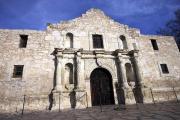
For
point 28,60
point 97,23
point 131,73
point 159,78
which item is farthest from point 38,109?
point 159,78

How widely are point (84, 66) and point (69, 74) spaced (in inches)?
48.6

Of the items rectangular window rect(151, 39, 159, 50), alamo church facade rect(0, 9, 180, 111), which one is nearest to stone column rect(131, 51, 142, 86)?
alamo church facade rect(0, 9, 180, 111)

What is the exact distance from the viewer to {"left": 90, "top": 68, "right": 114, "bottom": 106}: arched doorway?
10.1 metres

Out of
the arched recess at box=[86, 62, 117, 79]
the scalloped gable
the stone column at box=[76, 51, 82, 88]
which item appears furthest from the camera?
the scalloped gable

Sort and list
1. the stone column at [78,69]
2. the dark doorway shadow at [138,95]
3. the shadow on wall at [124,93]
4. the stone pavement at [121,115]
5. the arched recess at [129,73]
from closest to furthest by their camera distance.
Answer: the stone pavement at [121,115] → the stone column at [78,69] → the shadow on wall at [124,93] → the dark doorway shadow at [138,95] → the arched recess at [129,73]

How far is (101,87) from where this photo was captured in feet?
34.3

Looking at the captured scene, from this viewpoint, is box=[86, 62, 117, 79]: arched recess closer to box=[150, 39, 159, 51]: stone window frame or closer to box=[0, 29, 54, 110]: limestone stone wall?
box=[0, 29, 54, 110]: limestone stone wall

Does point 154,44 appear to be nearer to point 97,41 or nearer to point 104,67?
point 97,41

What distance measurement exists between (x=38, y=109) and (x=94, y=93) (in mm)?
3760

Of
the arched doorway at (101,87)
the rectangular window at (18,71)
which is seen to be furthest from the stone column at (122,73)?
the rectangular window at (18,71)

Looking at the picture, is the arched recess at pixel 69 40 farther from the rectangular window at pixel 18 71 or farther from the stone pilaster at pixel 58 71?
the rectangular window at pixel 18 71

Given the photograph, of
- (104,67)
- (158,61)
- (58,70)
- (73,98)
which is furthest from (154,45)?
(58,70)

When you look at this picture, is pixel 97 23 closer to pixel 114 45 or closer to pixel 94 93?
pixel 114 45

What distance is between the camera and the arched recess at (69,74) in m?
10.2
